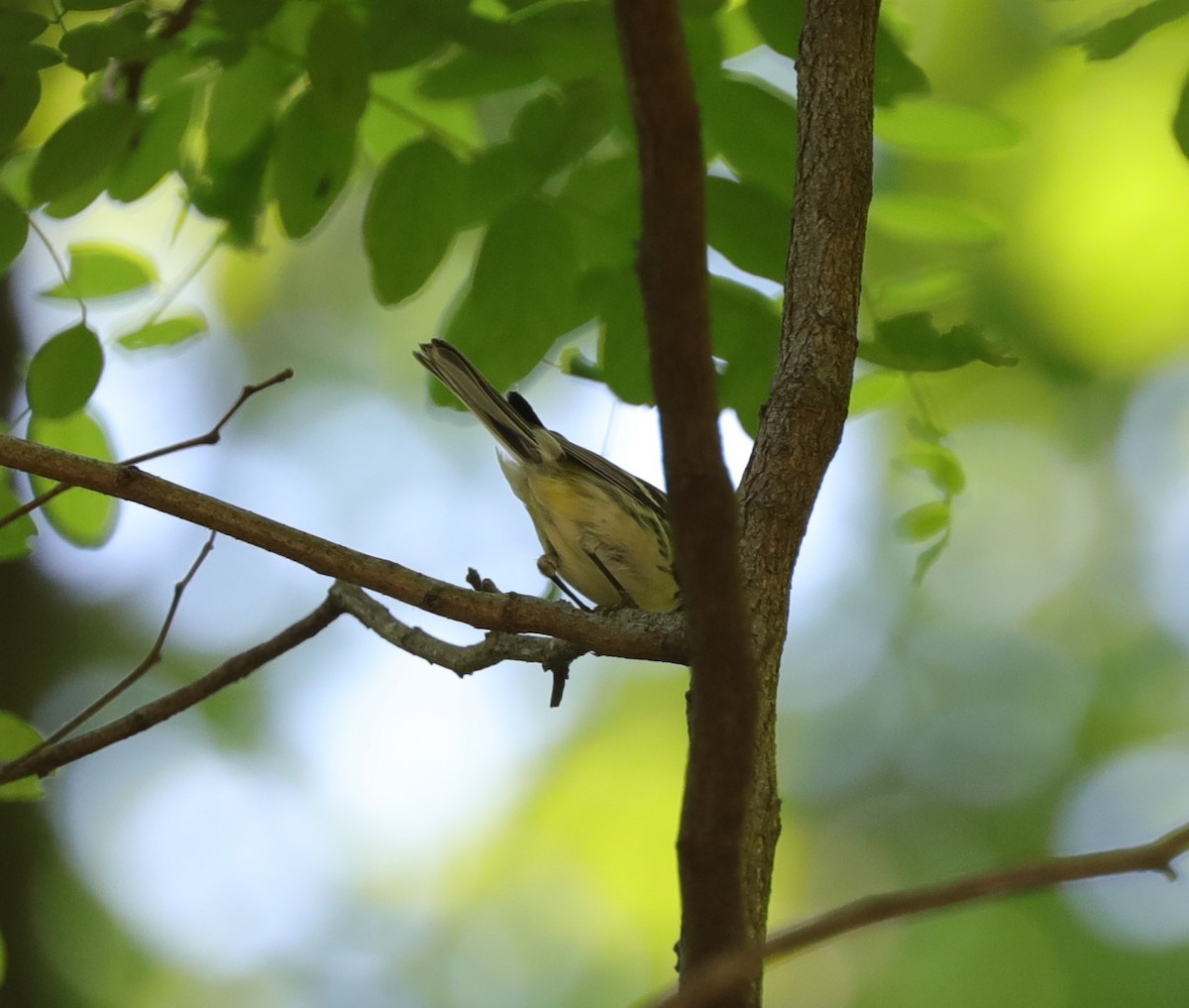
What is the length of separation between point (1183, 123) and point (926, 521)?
0.92 meters

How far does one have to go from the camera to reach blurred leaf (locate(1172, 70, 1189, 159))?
2383 mm

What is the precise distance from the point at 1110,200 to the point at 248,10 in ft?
17.9

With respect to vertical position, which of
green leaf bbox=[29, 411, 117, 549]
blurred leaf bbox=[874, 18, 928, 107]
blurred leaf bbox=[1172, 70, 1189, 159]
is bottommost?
green leaf bbox=[29, 411, 117, 549]

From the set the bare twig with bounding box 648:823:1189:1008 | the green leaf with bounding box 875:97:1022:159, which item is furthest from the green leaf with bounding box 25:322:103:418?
the bare twig with bounding box 648:823:1189:1008

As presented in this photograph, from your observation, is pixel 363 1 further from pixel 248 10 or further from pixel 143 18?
pixel 143 18

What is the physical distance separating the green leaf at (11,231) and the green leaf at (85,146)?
6.9 inches

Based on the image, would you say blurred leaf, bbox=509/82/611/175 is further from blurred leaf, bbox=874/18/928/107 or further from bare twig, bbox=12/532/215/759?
bare twig, bbox=12/532/215/759

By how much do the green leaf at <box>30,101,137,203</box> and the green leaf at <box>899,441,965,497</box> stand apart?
1.85 metres

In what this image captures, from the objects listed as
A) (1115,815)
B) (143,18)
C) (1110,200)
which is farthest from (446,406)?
(1115,815)

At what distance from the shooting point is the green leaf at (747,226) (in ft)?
9.11

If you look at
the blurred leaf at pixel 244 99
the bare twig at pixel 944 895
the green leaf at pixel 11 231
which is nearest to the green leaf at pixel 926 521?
the bare twig at pixel 944 895

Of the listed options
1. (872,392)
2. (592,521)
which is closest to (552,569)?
(592,521)

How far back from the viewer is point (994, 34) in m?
6.91

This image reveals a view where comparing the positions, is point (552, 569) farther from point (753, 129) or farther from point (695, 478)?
point (695, 478)
